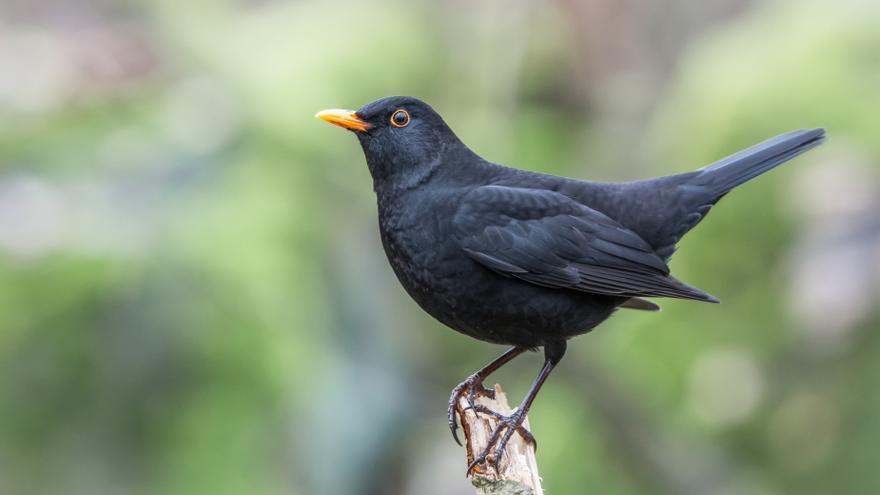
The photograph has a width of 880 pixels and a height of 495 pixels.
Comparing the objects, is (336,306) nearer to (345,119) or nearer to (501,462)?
(345,119)

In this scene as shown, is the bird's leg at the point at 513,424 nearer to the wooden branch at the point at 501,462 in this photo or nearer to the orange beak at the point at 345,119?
the wooden branch at the point at 501,462

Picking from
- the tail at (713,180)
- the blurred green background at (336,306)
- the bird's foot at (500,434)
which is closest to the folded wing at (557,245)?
the tail at (713,180)

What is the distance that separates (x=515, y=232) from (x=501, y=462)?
32.1 inches

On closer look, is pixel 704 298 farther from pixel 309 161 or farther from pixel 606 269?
pixel 309 161

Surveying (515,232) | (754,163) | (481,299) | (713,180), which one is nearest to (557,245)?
(515,232)

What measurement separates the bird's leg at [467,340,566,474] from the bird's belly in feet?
0.42

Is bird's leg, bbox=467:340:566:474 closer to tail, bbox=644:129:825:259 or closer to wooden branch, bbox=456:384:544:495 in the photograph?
wooden branch, bbox=456:384:544:495

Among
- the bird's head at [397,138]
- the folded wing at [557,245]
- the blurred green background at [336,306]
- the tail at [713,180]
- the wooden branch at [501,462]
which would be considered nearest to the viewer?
the wooden branch at [501,462]

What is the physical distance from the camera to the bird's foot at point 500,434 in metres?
3.70

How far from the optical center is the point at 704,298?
3.73 metres

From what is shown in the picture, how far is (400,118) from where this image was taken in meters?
4.08

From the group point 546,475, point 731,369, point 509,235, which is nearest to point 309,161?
point 546,475

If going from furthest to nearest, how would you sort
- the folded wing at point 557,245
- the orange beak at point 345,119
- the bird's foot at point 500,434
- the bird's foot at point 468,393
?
the bird's foot at point 468,393, the orange beak at point 345,119, the folded wing at point 557,245, the bird's foot at point 500,434

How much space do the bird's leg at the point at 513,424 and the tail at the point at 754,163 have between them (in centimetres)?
92
